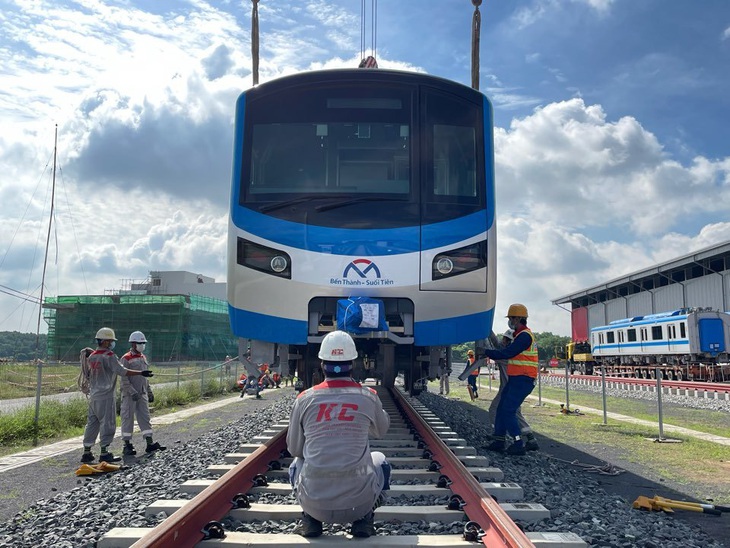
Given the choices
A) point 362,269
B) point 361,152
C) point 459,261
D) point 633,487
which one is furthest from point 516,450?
point 361,152

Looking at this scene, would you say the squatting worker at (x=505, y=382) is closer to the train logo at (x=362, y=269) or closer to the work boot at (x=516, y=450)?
the work boot at (x=516, y=450)

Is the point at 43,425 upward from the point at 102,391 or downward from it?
downward

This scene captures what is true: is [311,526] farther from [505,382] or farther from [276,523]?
[505,382]

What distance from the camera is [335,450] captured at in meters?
3.82

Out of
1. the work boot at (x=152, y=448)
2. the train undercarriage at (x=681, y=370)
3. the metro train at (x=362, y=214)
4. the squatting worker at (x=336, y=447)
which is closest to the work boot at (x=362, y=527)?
the squatting worker at (x=336, y=447)

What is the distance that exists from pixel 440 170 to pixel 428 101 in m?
0.77

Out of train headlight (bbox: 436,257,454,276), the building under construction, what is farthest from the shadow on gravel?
the building under construction

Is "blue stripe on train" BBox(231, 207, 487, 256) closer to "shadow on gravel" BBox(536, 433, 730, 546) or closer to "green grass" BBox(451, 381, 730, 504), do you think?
"shadow on gravel" BBox(536, 433, 730, 546)

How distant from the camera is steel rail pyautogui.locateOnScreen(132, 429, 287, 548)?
3.63 m

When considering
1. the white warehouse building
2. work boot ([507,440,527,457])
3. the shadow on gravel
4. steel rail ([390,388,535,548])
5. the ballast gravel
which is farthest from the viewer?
the white warehouse building

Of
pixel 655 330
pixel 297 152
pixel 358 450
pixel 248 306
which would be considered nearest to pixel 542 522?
pixel 358 450

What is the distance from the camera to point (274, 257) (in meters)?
6.58

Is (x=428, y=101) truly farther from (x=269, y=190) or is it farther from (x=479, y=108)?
(x=269, y=190)

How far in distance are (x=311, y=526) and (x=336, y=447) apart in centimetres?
56
